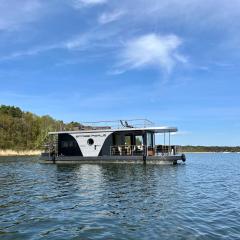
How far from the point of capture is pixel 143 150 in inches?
1906

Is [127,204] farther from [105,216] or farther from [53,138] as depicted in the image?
[53,138]

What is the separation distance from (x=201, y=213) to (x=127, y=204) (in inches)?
135

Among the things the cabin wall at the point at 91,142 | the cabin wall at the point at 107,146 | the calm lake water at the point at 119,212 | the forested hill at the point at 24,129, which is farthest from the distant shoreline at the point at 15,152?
the calm lake water at the point at 119,212

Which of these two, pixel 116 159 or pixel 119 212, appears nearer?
pixel 119 212

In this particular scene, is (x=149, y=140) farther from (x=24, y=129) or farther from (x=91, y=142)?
(x=24, y=129)

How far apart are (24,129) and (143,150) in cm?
7000

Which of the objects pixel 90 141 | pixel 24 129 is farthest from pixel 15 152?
pixel 90 141

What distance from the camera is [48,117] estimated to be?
121 m

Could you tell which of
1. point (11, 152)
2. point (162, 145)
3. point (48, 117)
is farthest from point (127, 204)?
point (48, 117)

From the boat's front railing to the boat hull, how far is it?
1464mm

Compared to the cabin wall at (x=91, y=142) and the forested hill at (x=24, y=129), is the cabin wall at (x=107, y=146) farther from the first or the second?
the forested hill at (x=24, y=129)

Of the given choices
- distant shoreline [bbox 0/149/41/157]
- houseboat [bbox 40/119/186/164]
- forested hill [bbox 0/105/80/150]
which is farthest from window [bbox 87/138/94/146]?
forested hill [bbox 0/105/80/150]

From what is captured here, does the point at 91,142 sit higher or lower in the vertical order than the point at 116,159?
higher

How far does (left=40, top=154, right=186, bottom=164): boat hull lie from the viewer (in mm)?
45562
